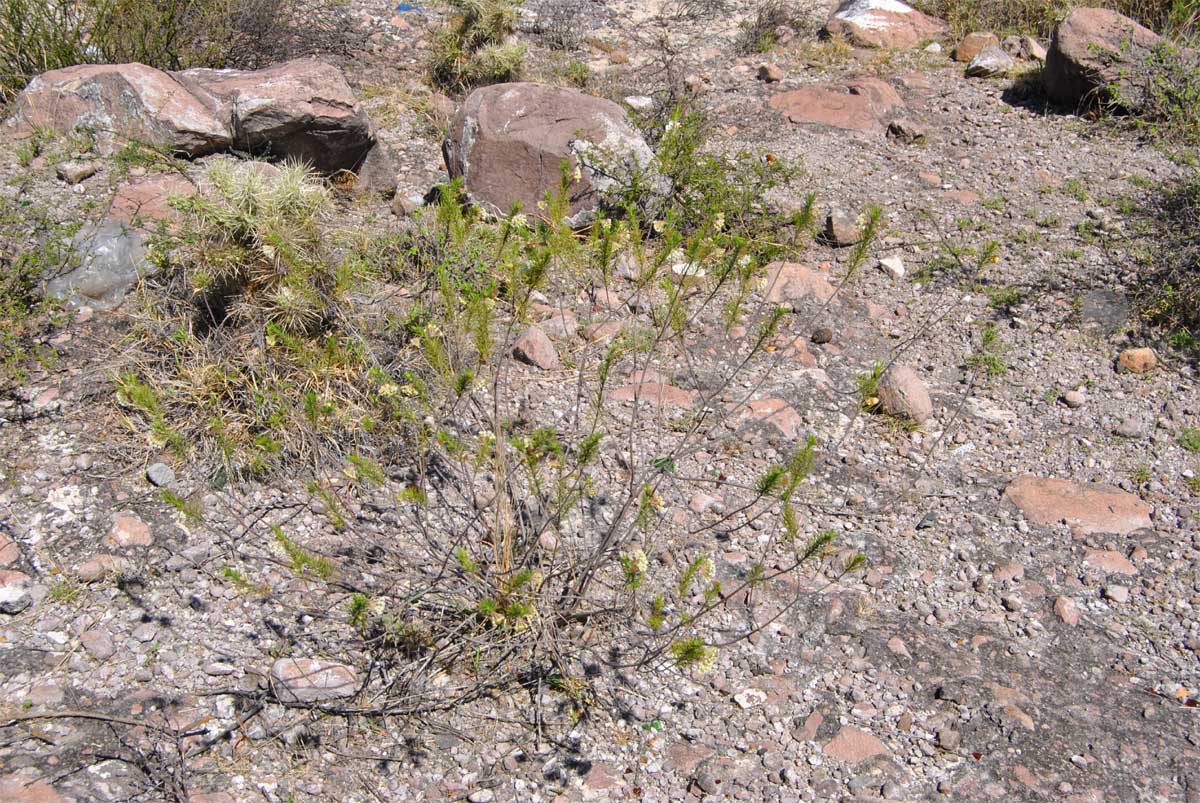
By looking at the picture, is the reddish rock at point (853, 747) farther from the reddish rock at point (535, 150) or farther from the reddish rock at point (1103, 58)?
the reddish rock at point (1103, 58)

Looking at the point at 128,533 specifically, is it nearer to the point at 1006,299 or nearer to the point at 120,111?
the point at 120,111

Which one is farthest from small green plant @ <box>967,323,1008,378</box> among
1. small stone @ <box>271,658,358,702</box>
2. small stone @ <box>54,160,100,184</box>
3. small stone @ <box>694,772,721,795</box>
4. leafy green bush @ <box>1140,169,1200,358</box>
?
small stone @ <box>54,160,100,184</box>

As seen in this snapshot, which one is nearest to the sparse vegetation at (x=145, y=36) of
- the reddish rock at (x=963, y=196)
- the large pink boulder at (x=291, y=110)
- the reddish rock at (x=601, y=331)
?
the large pink boulder at (x=291, y=110)

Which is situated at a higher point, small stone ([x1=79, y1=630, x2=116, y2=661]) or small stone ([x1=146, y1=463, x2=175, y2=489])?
small stone ([x1=146, y1=463, x2=175, y2=489])

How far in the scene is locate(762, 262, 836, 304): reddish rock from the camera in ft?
15.4

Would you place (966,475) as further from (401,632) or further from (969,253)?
(401,632)

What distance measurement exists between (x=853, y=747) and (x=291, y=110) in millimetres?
4050

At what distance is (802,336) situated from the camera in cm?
447

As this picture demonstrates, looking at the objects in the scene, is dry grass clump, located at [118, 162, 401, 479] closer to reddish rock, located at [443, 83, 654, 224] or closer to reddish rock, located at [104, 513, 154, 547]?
reddish rock, located at [104, 513, 154, 547]

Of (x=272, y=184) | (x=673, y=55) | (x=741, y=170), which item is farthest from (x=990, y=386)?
(x=673, y=55)

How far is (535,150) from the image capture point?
496 centimetres

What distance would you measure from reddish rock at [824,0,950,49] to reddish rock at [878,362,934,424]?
14.2ft

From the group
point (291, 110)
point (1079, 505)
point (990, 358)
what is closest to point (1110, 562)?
point (1079, 505)

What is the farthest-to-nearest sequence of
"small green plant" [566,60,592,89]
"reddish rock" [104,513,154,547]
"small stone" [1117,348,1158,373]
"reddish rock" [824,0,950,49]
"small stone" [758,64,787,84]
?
"reddish rock" [824,0,950,49], "small stone" [758,64,787,84], "small green plant" [566,60,592,89], "small stone" [1117,348,1158,373], "reddish rock" [104,513,154,547]
